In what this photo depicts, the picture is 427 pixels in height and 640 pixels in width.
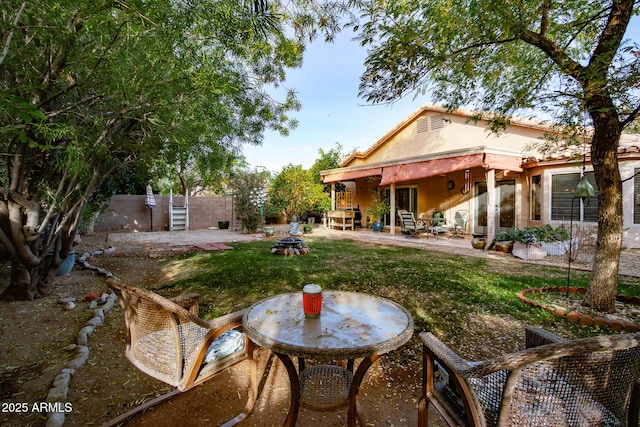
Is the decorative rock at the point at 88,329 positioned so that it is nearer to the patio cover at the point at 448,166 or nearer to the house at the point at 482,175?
the house at the point at 482,175

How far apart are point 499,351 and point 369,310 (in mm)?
1794

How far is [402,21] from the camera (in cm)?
345

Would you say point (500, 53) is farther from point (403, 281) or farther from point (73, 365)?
point (73, 365)

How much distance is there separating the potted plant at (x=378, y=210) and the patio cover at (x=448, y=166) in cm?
227

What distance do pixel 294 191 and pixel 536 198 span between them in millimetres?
9742

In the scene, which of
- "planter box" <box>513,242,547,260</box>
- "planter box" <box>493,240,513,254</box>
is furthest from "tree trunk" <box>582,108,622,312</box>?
"planter box" <box>493,240,513,254</box>

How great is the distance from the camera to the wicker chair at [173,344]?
1783mm

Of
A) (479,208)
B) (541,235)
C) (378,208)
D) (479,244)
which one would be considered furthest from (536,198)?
(378,208)

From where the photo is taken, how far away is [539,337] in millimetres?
1797

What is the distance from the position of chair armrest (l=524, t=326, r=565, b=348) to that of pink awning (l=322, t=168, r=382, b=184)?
1014 centimetres

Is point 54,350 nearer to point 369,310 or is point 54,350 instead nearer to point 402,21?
point 369,310

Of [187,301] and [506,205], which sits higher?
[506,205]

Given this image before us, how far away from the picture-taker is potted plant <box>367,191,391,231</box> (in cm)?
1298

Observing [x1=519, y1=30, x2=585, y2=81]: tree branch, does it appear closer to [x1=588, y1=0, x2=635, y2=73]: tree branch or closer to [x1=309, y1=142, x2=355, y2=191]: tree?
[x1=588, y1=0, x2=635, y2=73]: tree branch
